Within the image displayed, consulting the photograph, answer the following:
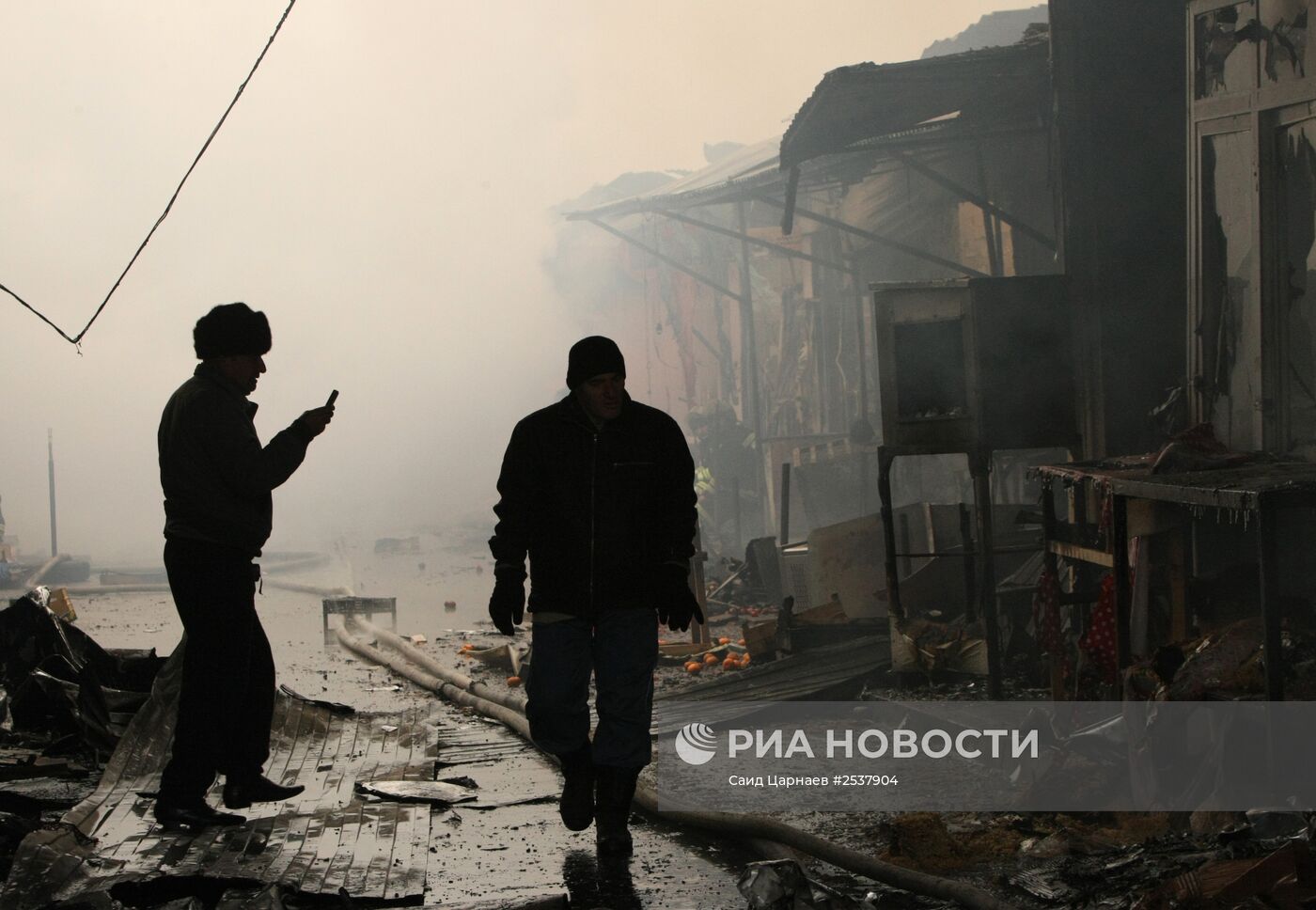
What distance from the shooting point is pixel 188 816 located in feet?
17.9

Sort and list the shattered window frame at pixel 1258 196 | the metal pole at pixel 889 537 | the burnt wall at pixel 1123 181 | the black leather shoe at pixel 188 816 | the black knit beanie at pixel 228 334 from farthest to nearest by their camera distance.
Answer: the burnt wall at pixel 1123 181 < the metal pole at pixel 889 537 < the shattered window frame at pixel 1258 196 < the black knit beanie at pixel 228 334 < the black leather shoe at pixel 188 816

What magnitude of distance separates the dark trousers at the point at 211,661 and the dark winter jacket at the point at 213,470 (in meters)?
0.09

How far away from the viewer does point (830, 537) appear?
13875 millimetres

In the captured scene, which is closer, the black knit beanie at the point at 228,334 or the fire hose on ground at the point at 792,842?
the fire hose on ground at the point at 792,842

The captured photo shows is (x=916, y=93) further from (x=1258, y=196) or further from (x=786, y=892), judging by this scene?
(x=786, y=892)

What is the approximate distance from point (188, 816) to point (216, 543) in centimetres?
105

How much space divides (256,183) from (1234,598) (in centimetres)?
4644

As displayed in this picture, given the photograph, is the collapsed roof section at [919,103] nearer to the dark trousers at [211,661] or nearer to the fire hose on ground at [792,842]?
the fire hose on ground at [792,842]

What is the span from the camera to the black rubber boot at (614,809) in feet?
17.0

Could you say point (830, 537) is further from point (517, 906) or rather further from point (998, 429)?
point (517, 906)

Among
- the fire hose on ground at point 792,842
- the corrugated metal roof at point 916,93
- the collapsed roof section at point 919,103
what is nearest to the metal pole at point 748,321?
the collapsed roof section at point 919,103

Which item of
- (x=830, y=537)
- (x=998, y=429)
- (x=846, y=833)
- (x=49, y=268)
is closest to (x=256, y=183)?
(x=49, y=268)

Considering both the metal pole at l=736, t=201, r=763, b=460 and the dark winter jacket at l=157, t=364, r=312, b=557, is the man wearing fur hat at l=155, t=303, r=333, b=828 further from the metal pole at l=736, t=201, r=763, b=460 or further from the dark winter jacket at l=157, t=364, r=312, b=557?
the metal pole at l=736, t=201, r=763, b=460

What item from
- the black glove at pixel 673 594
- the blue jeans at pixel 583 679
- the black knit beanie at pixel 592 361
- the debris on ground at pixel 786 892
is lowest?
the debris on ground at pixel 786 892
